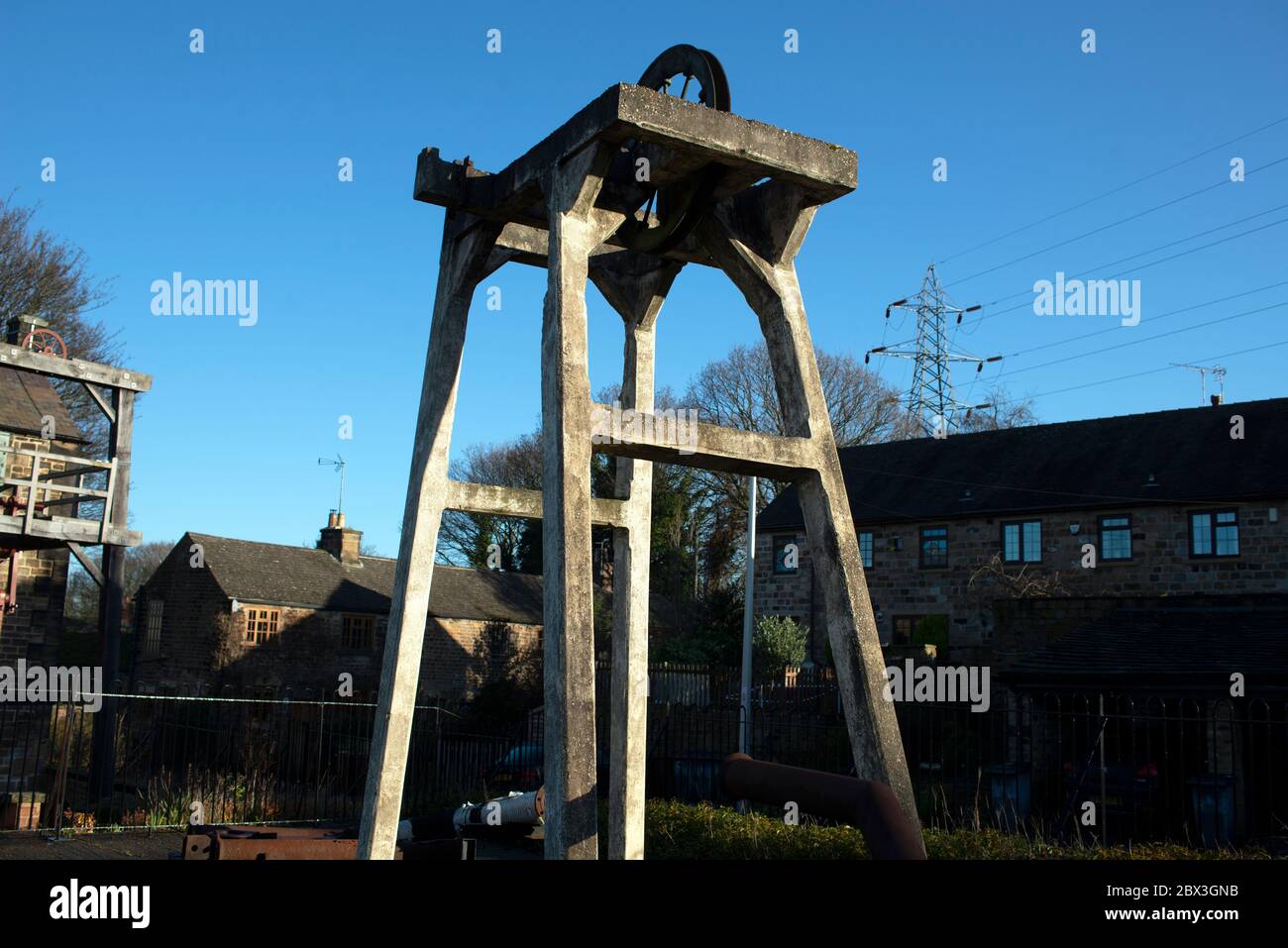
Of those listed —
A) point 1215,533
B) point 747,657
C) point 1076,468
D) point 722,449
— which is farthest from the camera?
point 1076,468

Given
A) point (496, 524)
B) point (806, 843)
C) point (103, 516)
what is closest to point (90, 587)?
point (496, 524)

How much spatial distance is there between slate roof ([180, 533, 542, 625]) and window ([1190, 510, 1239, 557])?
21980mm

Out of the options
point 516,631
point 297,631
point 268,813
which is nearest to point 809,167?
point 268,813

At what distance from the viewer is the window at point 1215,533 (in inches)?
1190

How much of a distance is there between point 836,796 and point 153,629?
4039 cm

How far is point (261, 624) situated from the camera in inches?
1458

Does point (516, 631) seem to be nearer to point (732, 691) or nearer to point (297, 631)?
point (297, 631)

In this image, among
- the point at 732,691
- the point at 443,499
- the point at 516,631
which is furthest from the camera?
the point at 516,631

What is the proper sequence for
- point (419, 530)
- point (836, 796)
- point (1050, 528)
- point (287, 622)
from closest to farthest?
point (836, 796)
point (419, 530)
point (1050, 528)
point (287, 622)

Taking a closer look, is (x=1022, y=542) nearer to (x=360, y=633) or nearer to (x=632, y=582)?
(x=360, y=633)

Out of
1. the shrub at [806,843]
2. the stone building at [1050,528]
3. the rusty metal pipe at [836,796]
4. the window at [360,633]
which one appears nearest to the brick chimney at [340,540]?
the window at [360,633]

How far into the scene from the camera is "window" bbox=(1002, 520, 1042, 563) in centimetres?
3366

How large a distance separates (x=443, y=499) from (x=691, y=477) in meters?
40.6

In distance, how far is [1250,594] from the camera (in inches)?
970
